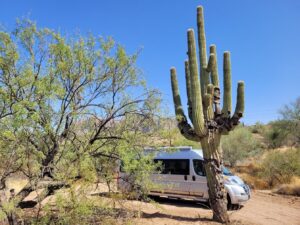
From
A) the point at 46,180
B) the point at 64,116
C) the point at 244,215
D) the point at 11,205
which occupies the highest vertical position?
the point at 64,116

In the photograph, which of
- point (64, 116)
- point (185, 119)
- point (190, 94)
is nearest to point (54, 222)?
point (64, 116)

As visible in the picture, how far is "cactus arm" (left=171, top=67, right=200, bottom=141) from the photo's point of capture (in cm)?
1141

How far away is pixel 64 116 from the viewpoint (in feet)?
26.1

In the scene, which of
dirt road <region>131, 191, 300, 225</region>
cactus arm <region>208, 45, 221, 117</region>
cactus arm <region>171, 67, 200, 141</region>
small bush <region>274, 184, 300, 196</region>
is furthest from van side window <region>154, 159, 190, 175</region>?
small bush <region>274, 184, 300, 196</region>

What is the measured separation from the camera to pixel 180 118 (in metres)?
10.9

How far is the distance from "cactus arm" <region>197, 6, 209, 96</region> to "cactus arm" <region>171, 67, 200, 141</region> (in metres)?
0.99

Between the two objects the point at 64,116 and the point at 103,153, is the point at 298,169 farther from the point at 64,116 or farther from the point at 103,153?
the point at 64,116

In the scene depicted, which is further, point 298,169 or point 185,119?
point 298,169

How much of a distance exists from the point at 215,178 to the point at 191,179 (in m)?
3.82

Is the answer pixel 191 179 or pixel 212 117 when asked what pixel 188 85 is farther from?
pixel 191 179

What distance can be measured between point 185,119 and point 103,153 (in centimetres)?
379

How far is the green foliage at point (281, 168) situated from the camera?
2126 centimetres

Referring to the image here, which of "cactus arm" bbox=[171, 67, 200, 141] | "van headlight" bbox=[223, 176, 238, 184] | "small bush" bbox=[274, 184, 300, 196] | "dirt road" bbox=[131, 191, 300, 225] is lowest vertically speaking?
"dirt road" bbox=[131, 191, 300, 225]

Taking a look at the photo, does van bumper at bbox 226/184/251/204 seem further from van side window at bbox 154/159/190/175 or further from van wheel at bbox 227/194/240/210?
van side window at bbox 154/159/190/175
